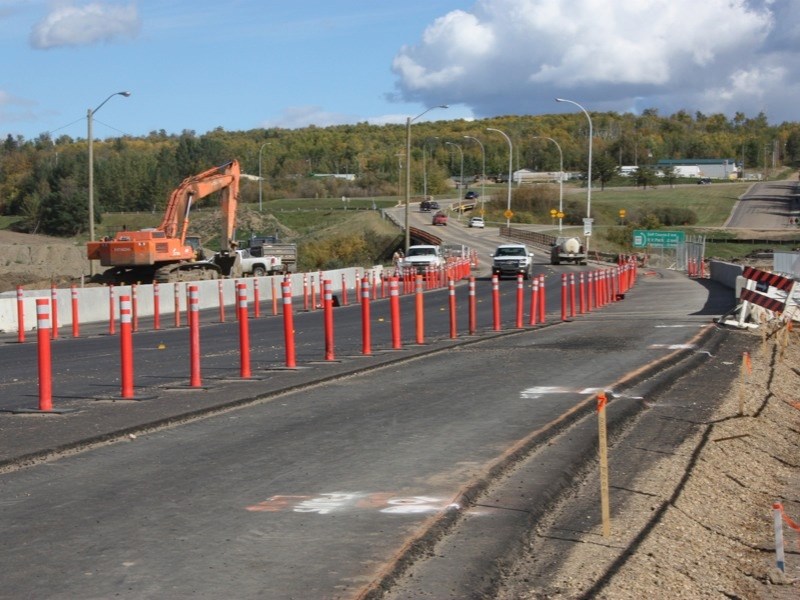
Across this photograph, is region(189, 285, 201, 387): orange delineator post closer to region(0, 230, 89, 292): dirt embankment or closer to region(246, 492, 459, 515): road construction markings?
region(246, 492, 459, 515): road construction markings

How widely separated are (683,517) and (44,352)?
22.2 ft

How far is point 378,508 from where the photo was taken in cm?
796

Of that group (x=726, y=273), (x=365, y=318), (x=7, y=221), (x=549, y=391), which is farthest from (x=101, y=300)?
(x=7, y=221)

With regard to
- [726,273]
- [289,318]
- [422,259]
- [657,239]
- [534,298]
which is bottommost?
[726,273]

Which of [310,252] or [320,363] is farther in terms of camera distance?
[310,252]

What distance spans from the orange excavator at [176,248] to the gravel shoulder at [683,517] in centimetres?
2931

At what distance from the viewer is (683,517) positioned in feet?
27.9

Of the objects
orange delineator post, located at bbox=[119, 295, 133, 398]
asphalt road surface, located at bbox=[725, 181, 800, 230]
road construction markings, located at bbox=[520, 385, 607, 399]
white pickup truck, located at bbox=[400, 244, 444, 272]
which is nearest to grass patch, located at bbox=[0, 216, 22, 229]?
white pickup truck, located at bbox=[400, 244, 444, 272]

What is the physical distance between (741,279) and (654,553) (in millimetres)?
20891

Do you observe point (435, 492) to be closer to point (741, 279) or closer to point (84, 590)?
point (84, 590)

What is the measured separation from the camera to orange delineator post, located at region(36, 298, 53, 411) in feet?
39.5

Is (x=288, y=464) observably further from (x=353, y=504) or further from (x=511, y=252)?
(x=511, y=252)

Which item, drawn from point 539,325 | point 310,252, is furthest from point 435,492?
point 310,252

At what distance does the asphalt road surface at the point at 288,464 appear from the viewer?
6555 millimetres
